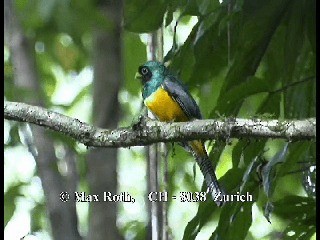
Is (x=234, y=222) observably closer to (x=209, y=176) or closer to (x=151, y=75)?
(x=209, y=176)

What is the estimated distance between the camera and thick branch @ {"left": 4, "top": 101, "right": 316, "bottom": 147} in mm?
1170

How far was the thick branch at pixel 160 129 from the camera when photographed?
46.1 inches

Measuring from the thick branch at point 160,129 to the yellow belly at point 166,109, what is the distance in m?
0.05

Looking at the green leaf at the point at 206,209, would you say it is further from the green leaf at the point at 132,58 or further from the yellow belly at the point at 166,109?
the green leaf at the point at 132,58

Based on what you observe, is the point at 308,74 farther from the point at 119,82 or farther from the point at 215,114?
the point at 119,82

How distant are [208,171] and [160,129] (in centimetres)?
18

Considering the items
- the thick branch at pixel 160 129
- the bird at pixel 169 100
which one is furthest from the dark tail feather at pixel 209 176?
the thick branch at pixel 160 129

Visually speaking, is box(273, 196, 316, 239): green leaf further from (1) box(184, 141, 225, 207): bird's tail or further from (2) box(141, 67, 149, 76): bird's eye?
(2) box(141, 67, 149, 76): bird's eye

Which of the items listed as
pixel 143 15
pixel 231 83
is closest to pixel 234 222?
pixel 231 83

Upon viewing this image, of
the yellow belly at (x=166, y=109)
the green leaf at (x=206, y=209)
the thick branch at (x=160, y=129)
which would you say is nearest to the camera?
the thick branch at (x=160, y=129)

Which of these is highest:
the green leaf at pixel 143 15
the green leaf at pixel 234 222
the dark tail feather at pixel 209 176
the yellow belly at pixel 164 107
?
the green leaf at pixel 143 15

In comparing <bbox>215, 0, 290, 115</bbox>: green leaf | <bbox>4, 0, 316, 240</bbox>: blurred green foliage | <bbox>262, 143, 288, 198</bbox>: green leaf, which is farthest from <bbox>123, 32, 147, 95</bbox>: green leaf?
<bbox>262, 143, 288, 198</bbox>: green leaf

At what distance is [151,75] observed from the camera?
139 cm

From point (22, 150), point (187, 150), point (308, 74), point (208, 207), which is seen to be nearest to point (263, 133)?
point (187, 150)
